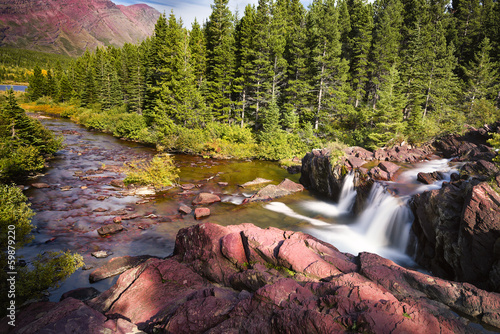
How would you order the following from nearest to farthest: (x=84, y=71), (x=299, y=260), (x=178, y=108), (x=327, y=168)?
(x=299, y=260) → (x=327, y=168) → (x=178, y=108) → (x=84, y=71)

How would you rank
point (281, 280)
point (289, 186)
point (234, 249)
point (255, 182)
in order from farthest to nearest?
point (255, 182) → point (289, 186) → point (234, 249) → point (281, 280)

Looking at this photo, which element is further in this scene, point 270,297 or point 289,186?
point 289,186

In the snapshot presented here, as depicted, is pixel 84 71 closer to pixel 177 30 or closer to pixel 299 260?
pixel 177 30

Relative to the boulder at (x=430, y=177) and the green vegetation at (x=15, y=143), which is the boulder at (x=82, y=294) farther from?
the boulder at (x=430, y=177)

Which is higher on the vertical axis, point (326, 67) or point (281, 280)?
point (326, 67)

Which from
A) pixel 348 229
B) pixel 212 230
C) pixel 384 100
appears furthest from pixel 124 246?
pixel 384 100

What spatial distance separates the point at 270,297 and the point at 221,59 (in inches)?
1411

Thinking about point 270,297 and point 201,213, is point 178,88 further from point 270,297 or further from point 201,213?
point 270,297

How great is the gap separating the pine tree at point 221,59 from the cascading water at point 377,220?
24180 mm

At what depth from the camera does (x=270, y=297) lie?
4.99 meters

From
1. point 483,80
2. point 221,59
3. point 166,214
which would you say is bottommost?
point 166,214

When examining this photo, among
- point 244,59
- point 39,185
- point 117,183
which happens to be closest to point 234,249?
point 117,183

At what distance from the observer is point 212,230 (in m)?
9.02

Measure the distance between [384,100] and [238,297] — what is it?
23.8 meters
